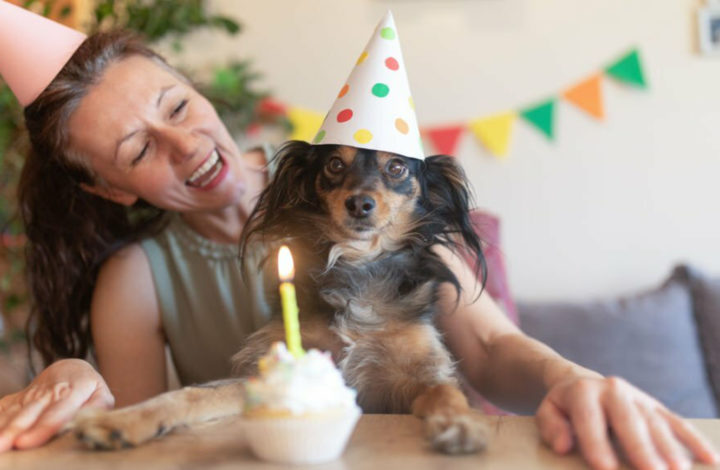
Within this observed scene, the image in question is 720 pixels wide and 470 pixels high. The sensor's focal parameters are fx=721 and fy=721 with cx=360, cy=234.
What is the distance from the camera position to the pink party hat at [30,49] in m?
1.60

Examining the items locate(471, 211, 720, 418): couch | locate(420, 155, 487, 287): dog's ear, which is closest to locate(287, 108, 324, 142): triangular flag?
locate(471, 211, 720, 418): couch

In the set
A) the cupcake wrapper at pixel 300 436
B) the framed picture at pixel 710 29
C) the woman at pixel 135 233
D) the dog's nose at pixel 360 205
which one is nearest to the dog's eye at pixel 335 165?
the dog's nose at pixel 360 205

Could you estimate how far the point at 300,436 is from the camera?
791 mm

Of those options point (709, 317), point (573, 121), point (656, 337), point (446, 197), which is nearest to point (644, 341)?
point (656, 337)

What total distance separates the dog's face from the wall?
1676 millimetres

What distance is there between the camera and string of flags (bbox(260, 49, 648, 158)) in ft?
9.69

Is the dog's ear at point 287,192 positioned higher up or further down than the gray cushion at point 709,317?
higher up

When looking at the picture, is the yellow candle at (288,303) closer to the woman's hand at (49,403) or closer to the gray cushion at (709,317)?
the woman's hand at (49,403)

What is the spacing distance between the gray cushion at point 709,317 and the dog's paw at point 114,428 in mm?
2281

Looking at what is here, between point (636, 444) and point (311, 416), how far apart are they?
0.36 meters

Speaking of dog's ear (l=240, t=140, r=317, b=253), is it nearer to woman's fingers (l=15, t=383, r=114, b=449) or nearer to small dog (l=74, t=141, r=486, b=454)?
small dog (l=74, t=141, r=486, b=454)

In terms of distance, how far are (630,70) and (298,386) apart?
2.59 m

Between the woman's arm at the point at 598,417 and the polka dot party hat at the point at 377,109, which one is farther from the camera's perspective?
the polka dot party hat at the point at 377,109

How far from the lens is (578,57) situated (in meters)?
3.01
